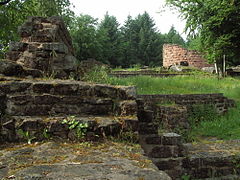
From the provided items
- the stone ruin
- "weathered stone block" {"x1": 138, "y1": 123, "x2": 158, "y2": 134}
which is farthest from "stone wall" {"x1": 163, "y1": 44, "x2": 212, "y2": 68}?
"weathered stone block" {"x1": 138, "y1": 123, "x2": 158, "y2": 134}

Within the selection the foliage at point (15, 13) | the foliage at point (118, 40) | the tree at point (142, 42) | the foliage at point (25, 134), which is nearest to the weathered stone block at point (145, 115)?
the foliage at point (25, 134)

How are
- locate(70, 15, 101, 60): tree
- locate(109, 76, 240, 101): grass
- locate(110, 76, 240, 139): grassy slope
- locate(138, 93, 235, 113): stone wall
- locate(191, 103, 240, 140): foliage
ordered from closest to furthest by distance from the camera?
1. locate(191, 103, 240, 140): foliage
2. locate(110, 76, 240, 139): grassy slope
3. locate(138, 93, 235, 113): stone wall
4. locate(109, 76, 240, 101): grass
5. locate(70, 15, 101, 60): tree

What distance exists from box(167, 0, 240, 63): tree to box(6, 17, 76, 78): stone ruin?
10487 mm

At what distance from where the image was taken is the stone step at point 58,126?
3160mm

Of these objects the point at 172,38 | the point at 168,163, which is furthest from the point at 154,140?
the point at 172,38

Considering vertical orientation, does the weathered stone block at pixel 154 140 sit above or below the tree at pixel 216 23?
below

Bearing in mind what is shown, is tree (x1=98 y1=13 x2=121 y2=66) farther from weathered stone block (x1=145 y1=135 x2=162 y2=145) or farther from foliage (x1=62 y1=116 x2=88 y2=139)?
foliage (x1=62 y1=116 x2=88 y2=139)

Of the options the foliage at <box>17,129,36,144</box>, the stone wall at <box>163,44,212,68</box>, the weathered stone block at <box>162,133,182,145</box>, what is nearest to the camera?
the foliage at <box>17,129,36,144</box>

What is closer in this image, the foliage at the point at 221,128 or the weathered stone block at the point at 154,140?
the weathered stone block at the point at 154,140

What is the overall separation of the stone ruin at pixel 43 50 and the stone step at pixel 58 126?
1.56m

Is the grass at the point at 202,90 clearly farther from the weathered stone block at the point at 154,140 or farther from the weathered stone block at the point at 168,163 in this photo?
the weathered stone block at the point at 168,163

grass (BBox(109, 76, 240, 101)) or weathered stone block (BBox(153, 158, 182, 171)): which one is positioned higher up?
grass (BBox(109, 76, 240, 101))

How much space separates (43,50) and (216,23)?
37.8 ft

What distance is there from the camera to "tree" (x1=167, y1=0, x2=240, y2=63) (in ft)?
43.4
